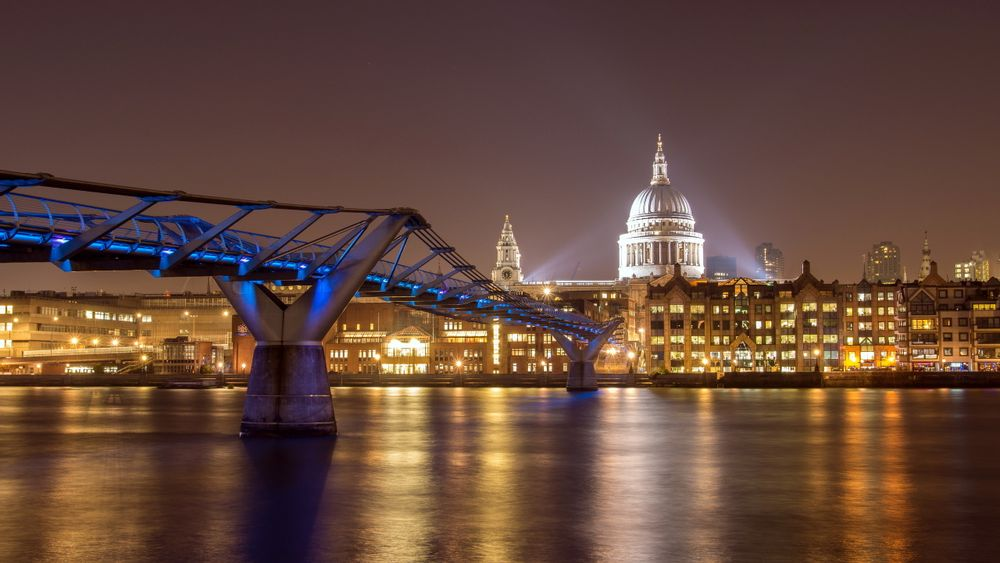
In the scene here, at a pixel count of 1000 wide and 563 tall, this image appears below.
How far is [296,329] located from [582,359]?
9921 centimetres

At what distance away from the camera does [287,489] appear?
4109cm

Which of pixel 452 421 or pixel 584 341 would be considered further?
pixel 584 341

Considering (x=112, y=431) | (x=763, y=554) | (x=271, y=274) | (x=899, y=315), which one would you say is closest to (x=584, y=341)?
(x=899, y=315)

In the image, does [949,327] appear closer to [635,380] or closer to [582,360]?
[635,380]

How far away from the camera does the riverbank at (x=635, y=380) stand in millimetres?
165625

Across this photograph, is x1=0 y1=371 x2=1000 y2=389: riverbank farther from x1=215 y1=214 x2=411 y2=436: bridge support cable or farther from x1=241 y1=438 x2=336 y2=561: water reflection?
x1=241 y1=438 x2=336 y2=561: water reflection

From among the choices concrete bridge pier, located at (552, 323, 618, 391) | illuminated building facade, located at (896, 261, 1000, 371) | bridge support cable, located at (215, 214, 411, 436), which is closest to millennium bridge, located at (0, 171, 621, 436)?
bridge support cable, located at (215, 214, 411, 436)

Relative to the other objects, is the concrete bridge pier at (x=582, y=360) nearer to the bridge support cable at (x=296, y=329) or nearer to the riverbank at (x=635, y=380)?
the riverbank at (x=635, y=380)

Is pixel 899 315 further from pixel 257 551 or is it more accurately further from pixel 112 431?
pixel 257 551

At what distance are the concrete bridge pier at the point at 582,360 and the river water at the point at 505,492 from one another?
231ft

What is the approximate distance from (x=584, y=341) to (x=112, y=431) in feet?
302

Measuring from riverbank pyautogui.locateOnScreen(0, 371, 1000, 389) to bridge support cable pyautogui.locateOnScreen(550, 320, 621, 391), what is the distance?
1850cm

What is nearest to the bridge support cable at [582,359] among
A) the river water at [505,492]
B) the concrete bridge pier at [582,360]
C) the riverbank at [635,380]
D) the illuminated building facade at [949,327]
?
the concrete bridge pier at [582,360]

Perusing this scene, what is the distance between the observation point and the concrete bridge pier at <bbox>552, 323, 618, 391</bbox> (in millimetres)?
151625
